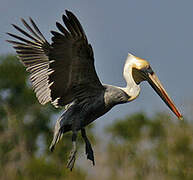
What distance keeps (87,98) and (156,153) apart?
2891cm

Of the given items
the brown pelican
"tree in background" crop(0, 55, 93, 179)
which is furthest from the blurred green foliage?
the brown pelican

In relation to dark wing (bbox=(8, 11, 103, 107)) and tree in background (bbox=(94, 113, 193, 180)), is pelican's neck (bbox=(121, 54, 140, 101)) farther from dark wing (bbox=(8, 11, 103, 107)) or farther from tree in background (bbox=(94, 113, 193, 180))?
→ tree in background (bbox=(94, 113, 193, 180))

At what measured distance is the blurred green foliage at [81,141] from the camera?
33156 mm

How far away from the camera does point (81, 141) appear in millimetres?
38781

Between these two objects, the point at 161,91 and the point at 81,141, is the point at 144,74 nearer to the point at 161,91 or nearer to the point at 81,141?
the point at 161,91

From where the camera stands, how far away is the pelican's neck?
443 inches

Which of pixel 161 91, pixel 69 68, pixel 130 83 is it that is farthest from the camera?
pixel 161 91

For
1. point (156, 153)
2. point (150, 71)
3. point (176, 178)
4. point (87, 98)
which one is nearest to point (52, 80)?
point (87, 98)

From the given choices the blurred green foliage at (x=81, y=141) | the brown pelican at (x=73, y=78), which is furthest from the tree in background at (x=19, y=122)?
the brown pelican at (x=73, y=78)

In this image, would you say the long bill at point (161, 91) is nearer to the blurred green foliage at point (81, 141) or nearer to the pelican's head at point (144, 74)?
the pelican's head at point (144, 74)

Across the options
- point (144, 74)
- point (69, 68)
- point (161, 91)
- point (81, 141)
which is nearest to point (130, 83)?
point (144, 74)

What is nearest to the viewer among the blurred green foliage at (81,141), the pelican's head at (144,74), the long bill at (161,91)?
the pelican's head at (144,74)

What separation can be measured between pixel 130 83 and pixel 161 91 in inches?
35.1

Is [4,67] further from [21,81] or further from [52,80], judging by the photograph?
[52,80]
